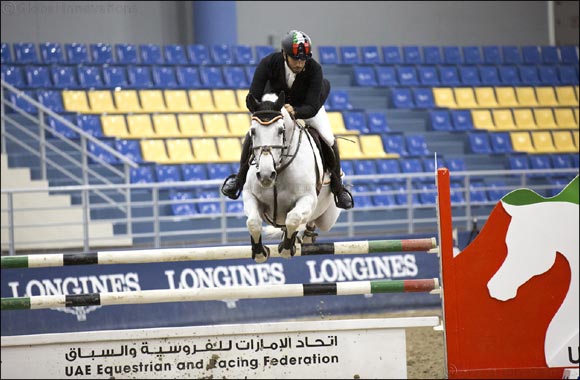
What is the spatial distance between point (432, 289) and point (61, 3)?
9.37 m

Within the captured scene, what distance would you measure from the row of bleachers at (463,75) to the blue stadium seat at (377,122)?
75 cm

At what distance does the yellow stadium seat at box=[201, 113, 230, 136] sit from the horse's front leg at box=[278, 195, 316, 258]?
6.82 meters

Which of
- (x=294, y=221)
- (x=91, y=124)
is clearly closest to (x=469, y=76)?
(x=91, y=124)

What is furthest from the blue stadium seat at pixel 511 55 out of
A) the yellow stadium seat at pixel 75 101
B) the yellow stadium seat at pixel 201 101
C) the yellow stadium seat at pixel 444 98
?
the yellow stadium seat at pixel 75 101

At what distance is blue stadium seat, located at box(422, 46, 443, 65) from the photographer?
46.9 feet

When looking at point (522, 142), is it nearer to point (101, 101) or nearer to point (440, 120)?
point (440, 120)

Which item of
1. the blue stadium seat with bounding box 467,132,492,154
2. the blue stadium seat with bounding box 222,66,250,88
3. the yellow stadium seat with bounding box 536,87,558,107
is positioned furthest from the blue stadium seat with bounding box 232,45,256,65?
the yellow stadium seat with bounding box 536,87,558,107

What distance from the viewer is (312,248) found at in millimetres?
5027

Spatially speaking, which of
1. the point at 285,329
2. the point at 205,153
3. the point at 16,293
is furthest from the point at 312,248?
the point at 205,153

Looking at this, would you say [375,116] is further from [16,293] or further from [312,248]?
[312,248]

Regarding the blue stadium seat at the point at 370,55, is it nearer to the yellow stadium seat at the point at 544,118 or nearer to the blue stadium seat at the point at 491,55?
the blue stadium seat at the point at 491,55

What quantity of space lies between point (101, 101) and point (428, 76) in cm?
511

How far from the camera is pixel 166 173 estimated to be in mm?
10867

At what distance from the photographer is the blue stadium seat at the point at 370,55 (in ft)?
45.8
